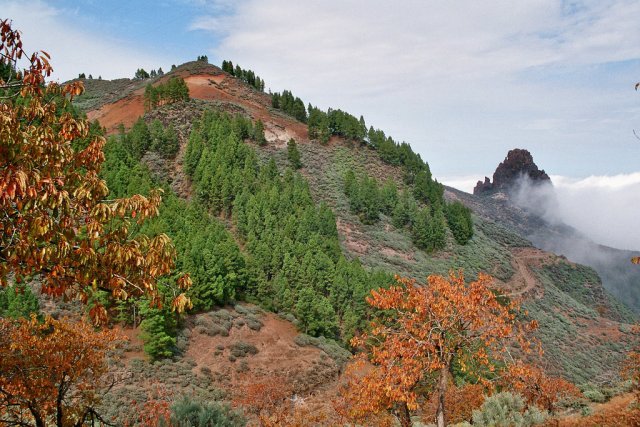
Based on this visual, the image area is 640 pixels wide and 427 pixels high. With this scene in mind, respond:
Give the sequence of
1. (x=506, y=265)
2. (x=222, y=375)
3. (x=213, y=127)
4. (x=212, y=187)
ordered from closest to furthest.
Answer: (x=222, y=375)
(x=212, y=187)
(x=213, y=127)
(x=506, y=265)

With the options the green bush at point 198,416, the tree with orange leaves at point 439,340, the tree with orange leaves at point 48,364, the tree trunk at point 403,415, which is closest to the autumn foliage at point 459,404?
the tree trunk at point 403,415

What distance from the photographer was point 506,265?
83.9m

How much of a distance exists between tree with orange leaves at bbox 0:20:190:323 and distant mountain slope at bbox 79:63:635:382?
180 feet

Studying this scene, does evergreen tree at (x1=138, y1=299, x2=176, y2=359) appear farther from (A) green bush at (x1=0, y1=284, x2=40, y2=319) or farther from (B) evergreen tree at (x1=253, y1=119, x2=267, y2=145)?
(B) evergreen tree at (x1=253, y1=119, x2=267, y2=145)

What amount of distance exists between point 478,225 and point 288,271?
68.8 metres

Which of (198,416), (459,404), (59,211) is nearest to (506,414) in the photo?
(459,404)

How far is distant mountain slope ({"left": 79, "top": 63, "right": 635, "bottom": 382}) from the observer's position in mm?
65062

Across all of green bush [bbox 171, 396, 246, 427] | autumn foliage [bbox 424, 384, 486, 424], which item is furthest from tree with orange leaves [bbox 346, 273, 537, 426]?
autumn foliage [bbox 424, 384, 486, 424]

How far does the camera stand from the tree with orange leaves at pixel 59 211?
607cm

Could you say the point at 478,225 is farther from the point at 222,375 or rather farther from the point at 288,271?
the point at 222,375

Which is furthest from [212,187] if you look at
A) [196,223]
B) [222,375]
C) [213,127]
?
[222,375]

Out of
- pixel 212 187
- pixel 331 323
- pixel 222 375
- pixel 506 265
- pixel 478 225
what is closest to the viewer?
pixel 222 375

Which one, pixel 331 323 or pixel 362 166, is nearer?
pixel 331 323

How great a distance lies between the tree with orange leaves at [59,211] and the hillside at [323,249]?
3043 centimetres
